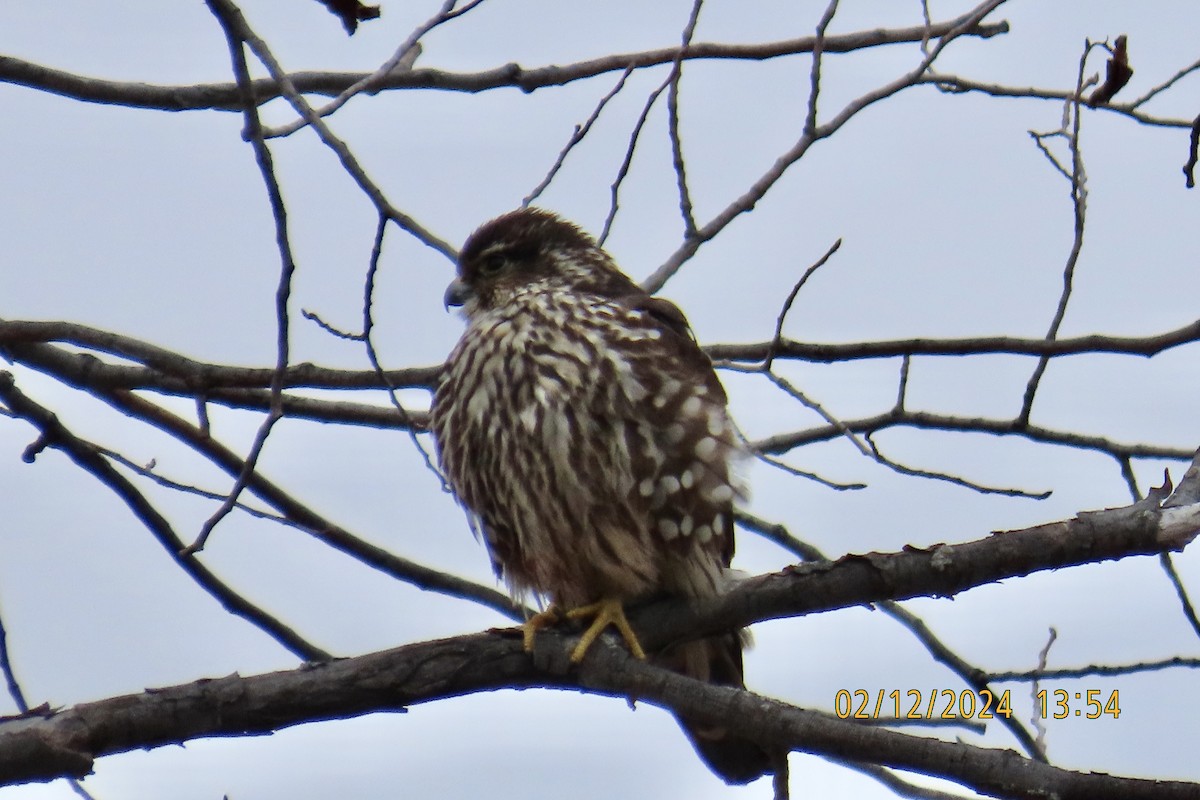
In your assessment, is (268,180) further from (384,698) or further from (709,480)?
(709,480)

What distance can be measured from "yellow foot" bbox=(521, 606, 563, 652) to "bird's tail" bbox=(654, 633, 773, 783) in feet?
1.06

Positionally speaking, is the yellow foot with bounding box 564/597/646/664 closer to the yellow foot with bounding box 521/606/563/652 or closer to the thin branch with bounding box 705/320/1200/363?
the yellow foot with bounding box 521/606/563/652

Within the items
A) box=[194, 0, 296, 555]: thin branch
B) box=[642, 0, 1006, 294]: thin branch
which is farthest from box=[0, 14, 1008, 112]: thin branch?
box=[194, 0, 296, 555]: thin branch

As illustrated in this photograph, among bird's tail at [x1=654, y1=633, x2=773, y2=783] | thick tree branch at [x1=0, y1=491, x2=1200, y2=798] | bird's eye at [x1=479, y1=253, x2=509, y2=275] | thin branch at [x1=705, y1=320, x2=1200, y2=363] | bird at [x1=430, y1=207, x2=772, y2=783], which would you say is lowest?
thick tree branch at [x1=0, y1=491, x2=1200, y2=798]

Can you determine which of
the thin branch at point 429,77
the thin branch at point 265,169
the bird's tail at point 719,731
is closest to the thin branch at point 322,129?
the thin branch at point 265,169

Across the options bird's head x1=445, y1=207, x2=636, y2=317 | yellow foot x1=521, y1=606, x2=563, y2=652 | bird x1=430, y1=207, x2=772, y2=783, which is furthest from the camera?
bird's head x1=445, y1=207, x2=636, y2=317

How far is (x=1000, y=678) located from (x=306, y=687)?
1522 mm

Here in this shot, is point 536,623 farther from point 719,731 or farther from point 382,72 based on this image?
point 382,72

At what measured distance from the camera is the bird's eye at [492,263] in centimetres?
411

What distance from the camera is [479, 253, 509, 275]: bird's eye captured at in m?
4.11

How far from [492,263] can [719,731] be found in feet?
4.75

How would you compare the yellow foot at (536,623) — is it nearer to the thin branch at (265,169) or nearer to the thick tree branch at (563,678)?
the thick tree branch at (563,678)

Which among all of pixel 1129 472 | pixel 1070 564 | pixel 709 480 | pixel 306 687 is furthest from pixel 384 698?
pixel 1129 472

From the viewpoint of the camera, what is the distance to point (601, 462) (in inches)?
131
